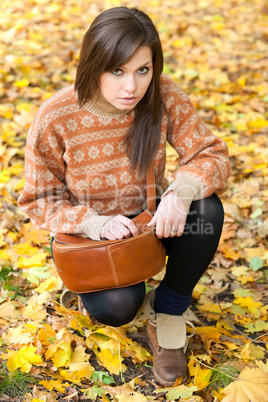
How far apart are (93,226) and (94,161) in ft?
0.90

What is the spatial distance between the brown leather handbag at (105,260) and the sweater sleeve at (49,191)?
0.19 feet

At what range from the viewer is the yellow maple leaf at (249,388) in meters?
1.72

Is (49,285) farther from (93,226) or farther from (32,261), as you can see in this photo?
(93,226)

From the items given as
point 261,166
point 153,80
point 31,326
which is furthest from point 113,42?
point 261,166

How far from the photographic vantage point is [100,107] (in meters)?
1.88

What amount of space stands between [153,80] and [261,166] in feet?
5.77

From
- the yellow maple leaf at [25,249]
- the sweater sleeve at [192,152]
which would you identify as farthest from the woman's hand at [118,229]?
the yellow maple leaf at [25,249]

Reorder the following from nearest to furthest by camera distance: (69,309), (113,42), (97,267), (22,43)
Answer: (113,42) → (97,267) → (69,309) → (22,43)

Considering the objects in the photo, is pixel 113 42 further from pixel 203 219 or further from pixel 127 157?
pixel 203 219

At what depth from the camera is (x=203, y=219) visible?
191cm

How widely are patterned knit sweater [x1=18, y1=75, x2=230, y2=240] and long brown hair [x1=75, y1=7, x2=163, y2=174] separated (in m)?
0.06

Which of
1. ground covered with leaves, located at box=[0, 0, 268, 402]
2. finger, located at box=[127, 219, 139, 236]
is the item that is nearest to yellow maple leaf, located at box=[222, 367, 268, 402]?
ground covered with leaves, located at box=[0, 0, 268, 402]

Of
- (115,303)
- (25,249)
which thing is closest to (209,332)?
(115,303)

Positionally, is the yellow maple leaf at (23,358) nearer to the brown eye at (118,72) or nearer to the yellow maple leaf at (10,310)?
the yellow maple leaf at (10,310)
